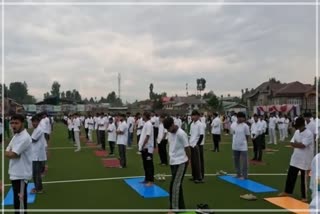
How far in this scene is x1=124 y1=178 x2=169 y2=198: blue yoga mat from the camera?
→ 9.38 metres

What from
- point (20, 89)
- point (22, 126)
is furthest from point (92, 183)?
point (20, 89)

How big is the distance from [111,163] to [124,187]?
4785 millimetres

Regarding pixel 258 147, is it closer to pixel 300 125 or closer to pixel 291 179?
pixel 291 179

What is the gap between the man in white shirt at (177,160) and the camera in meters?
7.61

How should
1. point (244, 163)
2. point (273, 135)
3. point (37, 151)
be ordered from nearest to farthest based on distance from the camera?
1. point (37, 151)
2. point (244, 163)
3. point (273, 135)

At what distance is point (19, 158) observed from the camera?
649cm

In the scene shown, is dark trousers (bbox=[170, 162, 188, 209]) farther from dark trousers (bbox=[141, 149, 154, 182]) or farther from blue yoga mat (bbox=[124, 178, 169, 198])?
dark trousers (bbox=[141, 149, 154, 182])

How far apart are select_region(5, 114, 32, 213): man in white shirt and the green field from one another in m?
2.00

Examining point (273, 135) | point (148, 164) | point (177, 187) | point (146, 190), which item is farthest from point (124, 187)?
point (273, 135)

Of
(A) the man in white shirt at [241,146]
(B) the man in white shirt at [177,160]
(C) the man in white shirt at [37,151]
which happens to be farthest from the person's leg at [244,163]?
(C) the man in white shirt at [37,151]

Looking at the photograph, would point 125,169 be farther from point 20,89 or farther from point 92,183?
point 20,89

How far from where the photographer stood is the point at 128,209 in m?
8.11

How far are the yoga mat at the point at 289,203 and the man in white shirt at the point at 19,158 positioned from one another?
5157 mm

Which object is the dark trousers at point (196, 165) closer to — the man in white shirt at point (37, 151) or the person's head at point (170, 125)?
the person's head at point (170, 125)
